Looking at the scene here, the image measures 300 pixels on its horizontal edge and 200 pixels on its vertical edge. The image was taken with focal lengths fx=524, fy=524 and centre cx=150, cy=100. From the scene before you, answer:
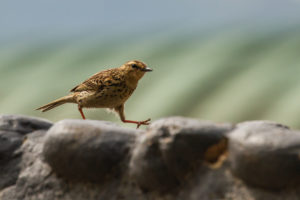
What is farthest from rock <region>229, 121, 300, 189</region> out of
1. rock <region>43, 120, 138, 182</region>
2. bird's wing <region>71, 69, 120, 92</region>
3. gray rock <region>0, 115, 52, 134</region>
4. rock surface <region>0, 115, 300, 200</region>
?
bird's wing <region>71, 69, 120, 92</region>

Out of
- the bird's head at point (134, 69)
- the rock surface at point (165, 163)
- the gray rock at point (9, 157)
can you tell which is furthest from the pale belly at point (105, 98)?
the rock surface at point (165, 163)

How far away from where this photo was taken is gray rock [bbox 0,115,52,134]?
9.97ft

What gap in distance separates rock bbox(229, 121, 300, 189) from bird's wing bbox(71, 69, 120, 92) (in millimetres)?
2355

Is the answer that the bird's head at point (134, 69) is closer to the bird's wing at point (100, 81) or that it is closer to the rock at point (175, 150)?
the bird's wing at point (100, 81)

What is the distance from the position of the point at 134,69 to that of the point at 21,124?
1.63m

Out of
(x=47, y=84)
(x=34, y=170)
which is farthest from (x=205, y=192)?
(x=47, y=84)

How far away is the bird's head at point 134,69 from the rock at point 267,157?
225cm

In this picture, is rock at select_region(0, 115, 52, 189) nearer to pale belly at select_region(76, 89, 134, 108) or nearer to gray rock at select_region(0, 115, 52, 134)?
gray rock at select_region(0, 115, 52, 134)

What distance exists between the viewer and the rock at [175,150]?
7.92 ft

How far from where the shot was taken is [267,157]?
2258 mm

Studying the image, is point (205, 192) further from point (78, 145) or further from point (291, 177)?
point (78, 145)

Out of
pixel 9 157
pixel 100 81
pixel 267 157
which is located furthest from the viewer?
pixel 100 81

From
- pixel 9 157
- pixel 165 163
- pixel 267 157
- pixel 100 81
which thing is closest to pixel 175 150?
pixel 165 163

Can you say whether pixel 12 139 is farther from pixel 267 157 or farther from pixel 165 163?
pixel 267 157
